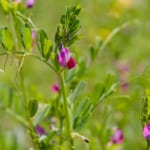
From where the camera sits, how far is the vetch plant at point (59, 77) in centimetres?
165

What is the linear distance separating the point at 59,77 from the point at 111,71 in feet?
3.32

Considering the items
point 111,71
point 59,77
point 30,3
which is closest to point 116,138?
point 59,77

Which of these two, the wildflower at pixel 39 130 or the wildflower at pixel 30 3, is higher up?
the wildflower at pixel 30 3

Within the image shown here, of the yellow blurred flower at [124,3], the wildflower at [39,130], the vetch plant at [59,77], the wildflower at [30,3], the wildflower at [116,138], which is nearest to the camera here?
the vetch plant at [59,77]

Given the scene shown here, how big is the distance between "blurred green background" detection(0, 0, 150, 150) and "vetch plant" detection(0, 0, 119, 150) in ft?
0.20

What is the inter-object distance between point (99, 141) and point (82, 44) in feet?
6.55

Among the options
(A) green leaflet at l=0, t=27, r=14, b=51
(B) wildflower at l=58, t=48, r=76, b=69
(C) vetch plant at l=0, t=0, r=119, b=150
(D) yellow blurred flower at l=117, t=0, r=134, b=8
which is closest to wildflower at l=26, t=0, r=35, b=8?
(C) vetch plant at l=0, t=0, r=119, b=150

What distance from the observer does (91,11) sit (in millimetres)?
3910

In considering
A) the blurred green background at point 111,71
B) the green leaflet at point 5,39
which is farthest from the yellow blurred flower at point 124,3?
the green leaflet at point 5,39

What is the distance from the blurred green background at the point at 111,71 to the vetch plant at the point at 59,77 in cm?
6

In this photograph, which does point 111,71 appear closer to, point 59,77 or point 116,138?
point 116,138

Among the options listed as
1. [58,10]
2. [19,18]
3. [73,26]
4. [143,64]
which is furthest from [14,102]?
[58,10]

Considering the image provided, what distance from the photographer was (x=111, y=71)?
2.86 meters

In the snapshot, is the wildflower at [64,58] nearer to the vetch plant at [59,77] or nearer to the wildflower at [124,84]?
the vetch plant at [59,77]
